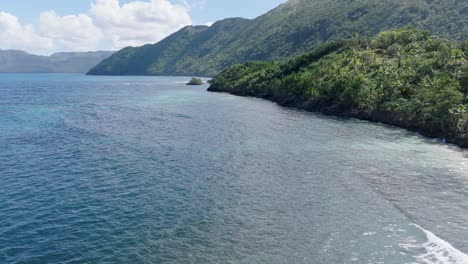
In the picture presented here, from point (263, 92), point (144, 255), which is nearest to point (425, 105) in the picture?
point (144, 255)

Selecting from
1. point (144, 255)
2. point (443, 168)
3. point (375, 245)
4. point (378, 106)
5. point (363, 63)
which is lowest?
point (144, 255)

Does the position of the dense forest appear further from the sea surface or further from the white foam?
the white foam

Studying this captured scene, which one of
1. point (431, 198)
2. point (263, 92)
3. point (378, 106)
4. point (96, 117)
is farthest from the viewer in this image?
point (263, 92)

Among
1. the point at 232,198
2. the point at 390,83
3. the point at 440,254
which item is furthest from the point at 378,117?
the point at 440,254

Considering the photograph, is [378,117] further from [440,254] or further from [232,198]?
[440,254]

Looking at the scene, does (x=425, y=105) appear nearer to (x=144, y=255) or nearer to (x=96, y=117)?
(x=144, y=255)
